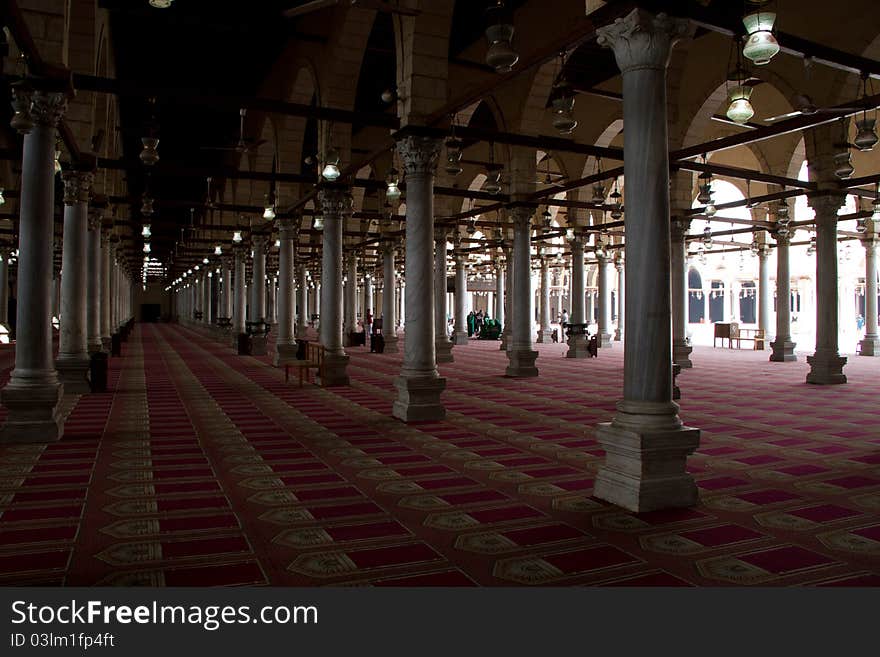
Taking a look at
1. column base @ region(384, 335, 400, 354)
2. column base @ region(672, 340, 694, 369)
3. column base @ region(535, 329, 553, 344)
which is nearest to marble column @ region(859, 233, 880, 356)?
column base @ region(672, 340, 694, 369)

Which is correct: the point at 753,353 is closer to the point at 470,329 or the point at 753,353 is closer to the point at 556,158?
the point at 556,158

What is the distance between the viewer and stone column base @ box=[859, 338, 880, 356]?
23.4m

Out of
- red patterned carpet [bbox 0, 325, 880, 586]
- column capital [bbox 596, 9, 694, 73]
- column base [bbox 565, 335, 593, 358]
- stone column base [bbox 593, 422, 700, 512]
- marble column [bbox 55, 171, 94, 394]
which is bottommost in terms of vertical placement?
red patterned carpet [bbox 0, 325, 880, 586]

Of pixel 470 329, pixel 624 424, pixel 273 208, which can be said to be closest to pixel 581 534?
pixel 624 424

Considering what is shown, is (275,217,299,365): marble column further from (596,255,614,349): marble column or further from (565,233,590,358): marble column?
(596,255,614,349): marble column

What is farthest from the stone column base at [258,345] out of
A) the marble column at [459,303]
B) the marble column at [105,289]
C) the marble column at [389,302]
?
the marble column at [459,303]

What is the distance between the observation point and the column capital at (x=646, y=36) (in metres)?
5.66

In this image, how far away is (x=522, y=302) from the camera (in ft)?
51.5

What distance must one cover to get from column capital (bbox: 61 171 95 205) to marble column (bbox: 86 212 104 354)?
3.38m

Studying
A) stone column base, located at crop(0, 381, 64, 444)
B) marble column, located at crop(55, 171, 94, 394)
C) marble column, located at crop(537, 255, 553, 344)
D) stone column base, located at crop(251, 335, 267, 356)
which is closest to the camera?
stone column base, located at crop(0, 381, 64, 444)

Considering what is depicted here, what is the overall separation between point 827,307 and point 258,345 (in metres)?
16.6

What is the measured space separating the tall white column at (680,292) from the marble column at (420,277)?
31.7 ft

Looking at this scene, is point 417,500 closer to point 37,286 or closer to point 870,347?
point 37,286

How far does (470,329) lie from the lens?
40.2 m
